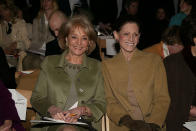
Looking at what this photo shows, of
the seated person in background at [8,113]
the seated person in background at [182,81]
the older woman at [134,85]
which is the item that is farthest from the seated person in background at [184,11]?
the seated person in background at [8,113]

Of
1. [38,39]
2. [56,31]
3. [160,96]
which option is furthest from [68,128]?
[38,39]

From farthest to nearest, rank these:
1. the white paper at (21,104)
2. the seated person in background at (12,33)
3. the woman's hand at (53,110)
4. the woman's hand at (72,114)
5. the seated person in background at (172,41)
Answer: the seated person in background at (12,33)
the seated person in background at (172,41)
the white paper at (21,104)
the woman's hand at (53,110)
the woman's hand at (72,114)

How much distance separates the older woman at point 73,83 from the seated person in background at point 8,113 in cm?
18

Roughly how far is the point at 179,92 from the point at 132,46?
1.96 ft

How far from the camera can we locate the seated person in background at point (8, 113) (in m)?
2.26

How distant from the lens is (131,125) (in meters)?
2.21

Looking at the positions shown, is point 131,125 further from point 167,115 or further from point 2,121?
point 2,121

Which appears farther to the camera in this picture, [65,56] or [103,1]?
[103,1]

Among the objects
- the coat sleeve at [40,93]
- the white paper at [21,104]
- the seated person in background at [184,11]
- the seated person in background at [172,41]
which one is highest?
the seated person in background at [184,11]

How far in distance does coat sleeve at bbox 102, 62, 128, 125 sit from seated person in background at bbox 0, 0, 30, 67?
2586 mm

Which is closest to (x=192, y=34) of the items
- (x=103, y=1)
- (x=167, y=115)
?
(x=167, y=115)

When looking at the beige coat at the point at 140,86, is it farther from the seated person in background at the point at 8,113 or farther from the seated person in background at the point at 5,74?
the seated person in background at the point at 5,74

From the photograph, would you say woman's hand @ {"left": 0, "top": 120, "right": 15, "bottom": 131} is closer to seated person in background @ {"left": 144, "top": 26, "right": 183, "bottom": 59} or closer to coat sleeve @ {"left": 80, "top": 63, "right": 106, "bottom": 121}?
coat sleeve @ {"left": 80, "top": 63, "right": 106, "bottom": 121}

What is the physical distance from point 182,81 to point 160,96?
238mm
